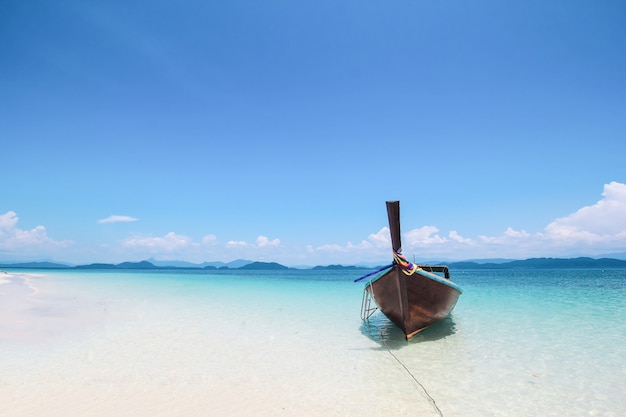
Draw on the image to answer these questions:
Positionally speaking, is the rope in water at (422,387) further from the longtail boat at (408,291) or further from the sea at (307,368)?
the longtail boat at (408,291)

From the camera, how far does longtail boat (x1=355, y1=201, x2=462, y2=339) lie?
8531 millimetres

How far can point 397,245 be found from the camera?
856cm

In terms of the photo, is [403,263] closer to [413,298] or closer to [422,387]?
[413,298]

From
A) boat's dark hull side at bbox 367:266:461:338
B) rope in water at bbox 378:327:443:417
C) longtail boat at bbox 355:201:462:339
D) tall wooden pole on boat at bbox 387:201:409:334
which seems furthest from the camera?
boat's dark hull side at bbox 367:266:461:338

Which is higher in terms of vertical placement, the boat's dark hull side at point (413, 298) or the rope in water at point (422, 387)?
the boat's dark hull side at point (413, 298)

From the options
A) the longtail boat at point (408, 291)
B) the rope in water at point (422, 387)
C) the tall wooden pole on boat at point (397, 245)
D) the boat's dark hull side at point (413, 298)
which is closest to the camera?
the rope in water at point (422, 387)

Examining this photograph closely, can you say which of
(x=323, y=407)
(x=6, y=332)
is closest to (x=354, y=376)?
(x=323, y=407)

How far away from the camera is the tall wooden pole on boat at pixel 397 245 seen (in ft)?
27.3

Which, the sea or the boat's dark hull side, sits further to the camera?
the boat's dark hull side

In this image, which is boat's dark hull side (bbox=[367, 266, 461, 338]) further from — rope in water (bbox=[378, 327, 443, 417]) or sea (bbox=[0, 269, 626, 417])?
rope in water (bbox=[378, 327, 443, 417])

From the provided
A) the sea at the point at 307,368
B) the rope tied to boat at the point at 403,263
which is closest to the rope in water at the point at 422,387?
the sea at the point at 307,368

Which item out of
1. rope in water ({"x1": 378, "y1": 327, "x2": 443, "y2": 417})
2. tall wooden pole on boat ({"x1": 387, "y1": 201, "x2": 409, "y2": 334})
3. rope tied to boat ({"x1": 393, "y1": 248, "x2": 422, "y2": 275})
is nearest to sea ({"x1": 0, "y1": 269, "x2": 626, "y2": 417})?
rope in water ({"x1": 378, "y1": 327, "x2": 443, "y2": 417})

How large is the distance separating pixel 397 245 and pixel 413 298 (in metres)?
1.60

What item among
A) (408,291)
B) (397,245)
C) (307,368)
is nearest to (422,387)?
(307,368)
